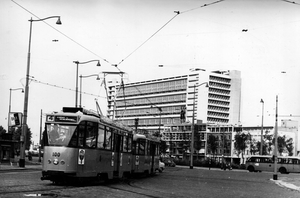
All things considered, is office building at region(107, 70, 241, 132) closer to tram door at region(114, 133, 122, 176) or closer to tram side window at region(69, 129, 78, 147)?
tram door at region(114, 133, 122, 176)

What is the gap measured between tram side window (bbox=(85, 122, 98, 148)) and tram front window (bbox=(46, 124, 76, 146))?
0.74 m

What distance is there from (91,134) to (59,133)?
1383 mm

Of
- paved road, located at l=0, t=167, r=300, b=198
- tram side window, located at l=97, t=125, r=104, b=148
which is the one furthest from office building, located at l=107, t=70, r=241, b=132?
tram side window, located at l=97, t=125, r=104, b=148

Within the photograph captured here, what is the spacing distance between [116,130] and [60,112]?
14.6 feet

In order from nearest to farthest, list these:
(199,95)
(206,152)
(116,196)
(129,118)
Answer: (116,196) < (206,152) < (199,95) < (129,118)

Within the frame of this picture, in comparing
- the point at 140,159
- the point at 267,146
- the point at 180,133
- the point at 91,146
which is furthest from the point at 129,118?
the point at 91,146

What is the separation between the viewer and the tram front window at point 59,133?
18.7 meters

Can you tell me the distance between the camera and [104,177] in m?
22.2

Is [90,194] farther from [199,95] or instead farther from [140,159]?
[199,95]

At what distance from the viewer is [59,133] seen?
1881cm

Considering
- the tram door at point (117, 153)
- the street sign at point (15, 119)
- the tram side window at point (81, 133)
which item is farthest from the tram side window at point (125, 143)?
the street sign at point (15, 119)

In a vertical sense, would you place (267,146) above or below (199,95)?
below

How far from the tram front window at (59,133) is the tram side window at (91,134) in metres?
0.74

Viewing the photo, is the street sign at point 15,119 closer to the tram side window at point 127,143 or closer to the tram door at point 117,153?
the tram side window at point 127,143
